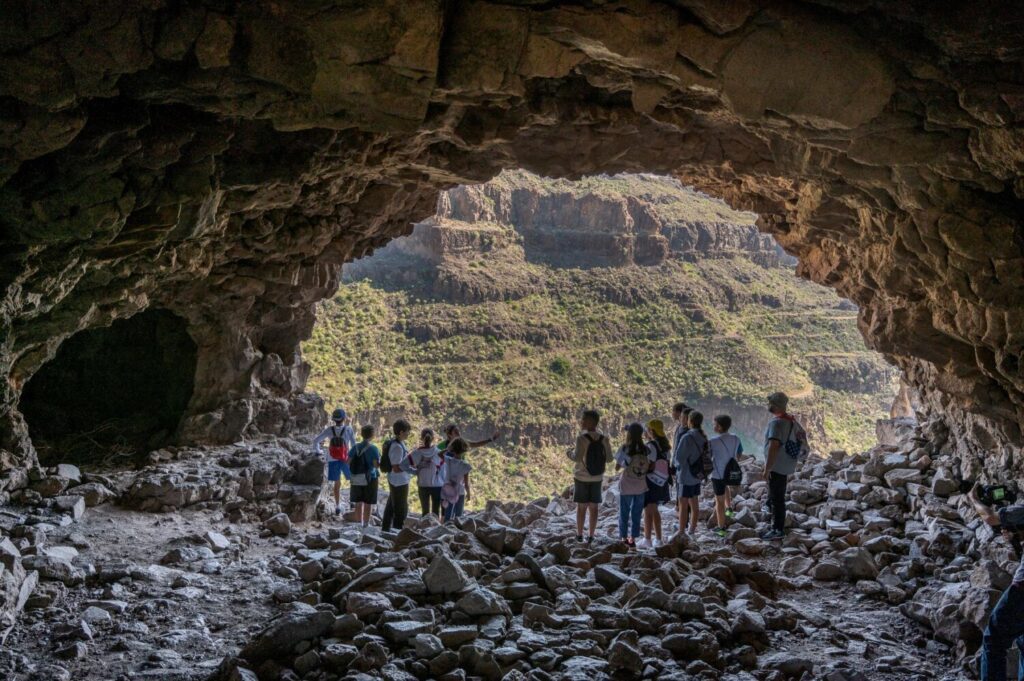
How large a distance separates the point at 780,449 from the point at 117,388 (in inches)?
313

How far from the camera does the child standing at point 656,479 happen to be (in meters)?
7.47

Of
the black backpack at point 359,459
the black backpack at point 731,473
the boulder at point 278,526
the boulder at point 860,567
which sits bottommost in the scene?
the boulder at point 278,526

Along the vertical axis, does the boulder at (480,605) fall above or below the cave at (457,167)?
below

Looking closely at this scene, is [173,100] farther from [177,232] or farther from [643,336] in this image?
[643,336]

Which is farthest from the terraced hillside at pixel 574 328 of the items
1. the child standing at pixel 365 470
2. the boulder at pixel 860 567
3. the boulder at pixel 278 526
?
the boulder at pixel 860 567

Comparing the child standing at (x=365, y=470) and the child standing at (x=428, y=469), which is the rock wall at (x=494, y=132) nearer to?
the child standing at (x=365, y=470)

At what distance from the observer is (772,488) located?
791 centimetres

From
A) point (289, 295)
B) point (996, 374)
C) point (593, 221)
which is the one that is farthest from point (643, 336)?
point (996, 374)

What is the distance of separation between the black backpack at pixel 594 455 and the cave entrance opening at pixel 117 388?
5.37 meters

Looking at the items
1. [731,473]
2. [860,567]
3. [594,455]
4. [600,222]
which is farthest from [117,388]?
[600,222]

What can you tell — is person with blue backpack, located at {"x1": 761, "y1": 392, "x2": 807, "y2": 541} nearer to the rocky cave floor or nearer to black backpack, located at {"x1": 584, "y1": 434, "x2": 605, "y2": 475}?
the rocky cave floor

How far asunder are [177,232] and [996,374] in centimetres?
690

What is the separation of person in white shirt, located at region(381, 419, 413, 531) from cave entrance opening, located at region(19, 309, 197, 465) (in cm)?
322

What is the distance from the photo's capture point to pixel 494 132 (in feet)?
21.9
